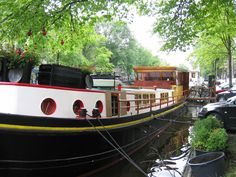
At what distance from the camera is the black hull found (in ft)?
20.0

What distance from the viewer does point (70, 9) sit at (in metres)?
9.33

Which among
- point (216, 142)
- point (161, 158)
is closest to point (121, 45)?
point (216, 142)

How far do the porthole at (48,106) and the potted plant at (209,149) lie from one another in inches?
134

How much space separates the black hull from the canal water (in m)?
0.47

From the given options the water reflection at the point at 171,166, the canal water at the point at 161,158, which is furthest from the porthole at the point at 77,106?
the water reflection at the point at 171,166

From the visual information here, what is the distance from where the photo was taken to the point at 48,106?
7.02 meters

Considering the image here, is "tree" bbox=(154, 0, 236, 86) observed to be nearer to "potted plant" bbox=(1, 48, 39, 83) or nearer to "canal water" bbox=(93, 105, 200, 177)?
"canal water" bbox=(93, 105, 200, 177)

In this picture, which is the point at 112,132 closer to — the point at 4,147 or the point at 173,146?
the point at 4,147

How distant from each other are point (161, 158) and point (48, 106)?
2.90 metres

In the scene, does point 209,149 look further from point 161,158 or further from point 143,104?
point 143,104

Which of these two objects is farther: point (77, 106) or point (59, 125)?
point (77, 106)

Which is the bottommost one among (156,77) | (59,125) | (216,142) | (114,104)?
(216,142)

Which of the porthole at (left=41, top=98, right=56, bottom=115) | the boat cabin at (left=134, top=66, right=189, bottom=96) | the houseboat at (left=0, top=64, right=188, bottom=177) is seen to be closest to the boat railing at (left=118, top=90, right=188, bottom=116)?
the houseboat at (left=0, top=64, right=188, bottom=177)

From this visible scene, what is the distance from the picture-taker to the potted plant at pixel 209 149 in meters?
6.02
